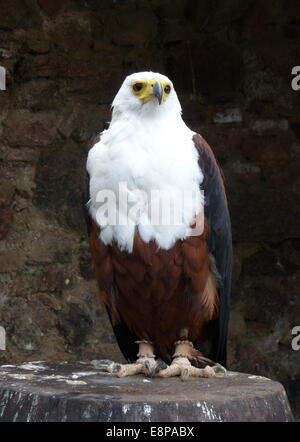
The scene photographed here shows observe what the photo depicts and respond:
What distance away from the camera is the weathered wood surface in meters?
3.05

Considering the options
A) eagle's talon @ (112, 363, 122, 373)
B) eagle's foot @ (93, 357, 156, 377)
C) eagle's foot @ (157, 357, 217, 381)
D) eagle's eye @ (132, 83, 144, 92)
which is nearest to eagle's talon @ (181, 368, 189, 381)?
eagle's foot @ (157, 357, 217, 381)

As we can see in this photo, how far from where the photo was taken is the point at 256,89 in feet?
17.4

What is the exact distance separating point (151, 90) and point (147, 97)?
30 mm

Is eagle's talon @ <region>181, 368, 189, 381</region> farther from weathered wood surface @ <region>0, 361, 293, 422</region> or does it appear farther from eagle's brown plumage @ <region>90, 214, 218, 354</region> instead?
eagle's brown plumage @ <region>90, 214, 218, 354</region>

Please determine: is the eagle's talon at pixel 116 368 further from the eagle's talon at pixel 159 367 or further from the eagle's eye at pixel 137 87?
the eagle's eye at pixel 137 87

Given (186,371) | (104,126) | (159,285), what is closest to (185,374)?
(186,371)

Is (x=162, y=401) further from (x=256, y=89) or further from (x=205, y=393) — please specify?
(x=256, y=89)

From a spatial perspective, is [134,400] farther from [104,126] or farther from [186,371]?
[104,126]

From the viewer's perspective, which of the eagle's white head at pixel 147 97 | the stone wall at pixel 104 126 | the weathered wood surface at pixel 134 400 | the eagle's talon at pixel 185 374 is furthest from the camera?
the stone wall at pixel 104 126

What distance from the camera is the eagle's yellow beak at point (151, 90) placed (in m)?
3.66

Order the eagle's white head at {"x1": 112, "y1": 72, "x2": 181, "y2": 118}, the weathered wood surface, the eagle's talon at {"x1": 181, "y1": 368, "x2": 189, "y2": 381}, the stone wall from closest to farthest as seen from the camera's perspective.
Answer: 1. the weathered wood surface
2. the eagle's talon at {"x1": 181, "y1": 368, "x2": 189, "y2": 381}
3. the eagle's white head at {"x1": 112, "y1": 72, "x2": 181, "y2": 118}
4. the stone wall

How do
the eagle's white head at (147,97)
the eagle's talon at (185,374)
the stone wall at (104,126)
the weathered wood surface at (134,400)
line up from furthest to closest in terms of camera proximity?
the stone wall at (104,126)
the eagle's white head at (147,97)
the eagle's talon at (185,374)
the weathered wood surface at (134,400)

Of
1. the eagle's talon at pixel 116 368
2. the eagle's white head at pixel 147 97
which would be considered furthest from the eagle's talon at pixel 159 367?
the eagle's white head at pixel 147 97
